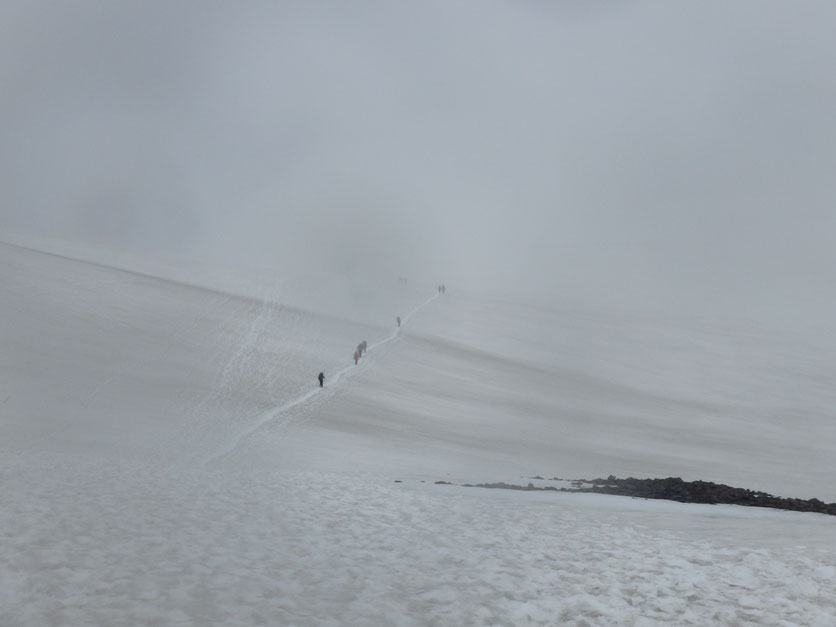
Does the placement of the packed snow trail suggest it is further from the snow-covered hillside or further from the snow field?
the snow field

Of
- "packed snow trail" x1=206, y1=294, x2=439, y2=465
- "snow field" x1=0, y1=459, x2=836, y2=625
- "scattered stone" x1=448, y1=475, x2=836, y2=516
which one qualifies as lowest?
"snow field" x1=0, y1=459, x2=836, y2=625

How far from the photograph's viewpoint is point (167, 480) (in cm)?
1295

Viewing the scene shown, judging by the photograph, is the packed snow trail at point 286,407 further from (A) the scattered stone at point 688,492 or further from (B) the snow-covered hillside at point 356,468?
(A) the scattered stone at point 688,492

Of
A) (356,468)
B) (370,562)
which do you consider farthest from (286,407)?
(370,562)

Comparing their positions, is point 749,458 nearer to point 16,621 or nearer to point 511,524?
point 511,524

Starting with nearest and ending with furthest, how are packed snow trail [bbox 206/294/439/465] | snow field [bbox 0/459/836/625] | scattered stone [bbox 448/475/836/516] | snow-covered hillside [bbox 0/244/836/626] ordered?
snow field [bbox 0/459/836/625]
snow-covered hillside [bbox 0/244/836/626]
scattered stone [bbox 448/475/836/516]
packed snow trail [bbox 206/294/439/465]

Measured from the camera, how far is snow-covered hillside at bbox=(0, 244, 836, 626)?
22.7 ft

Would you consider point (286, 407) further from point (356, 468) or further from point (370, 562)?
point (370, 562)

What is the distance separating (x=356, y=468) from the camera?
56.2ft

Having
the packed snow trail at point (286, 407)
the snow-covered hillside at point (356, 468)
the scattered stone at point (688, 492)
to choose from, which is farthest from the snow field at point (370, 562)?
the packed snow trail at point (286, 407)

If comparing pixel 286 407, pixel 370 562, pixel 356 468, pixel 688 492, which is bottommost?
Result: pixel 370 562

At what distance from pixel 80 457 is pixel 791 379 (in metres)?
53.2

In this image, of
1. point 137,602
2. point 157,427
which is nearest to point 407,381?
point 157,427

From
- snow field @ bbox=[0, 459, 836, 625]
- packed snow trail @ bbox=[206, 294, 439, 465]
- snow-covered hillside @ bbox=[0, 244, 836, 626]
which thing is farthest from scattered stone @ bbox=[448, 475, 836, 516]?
packed snow trail @ bbox=[206, 294, 439, 465]
